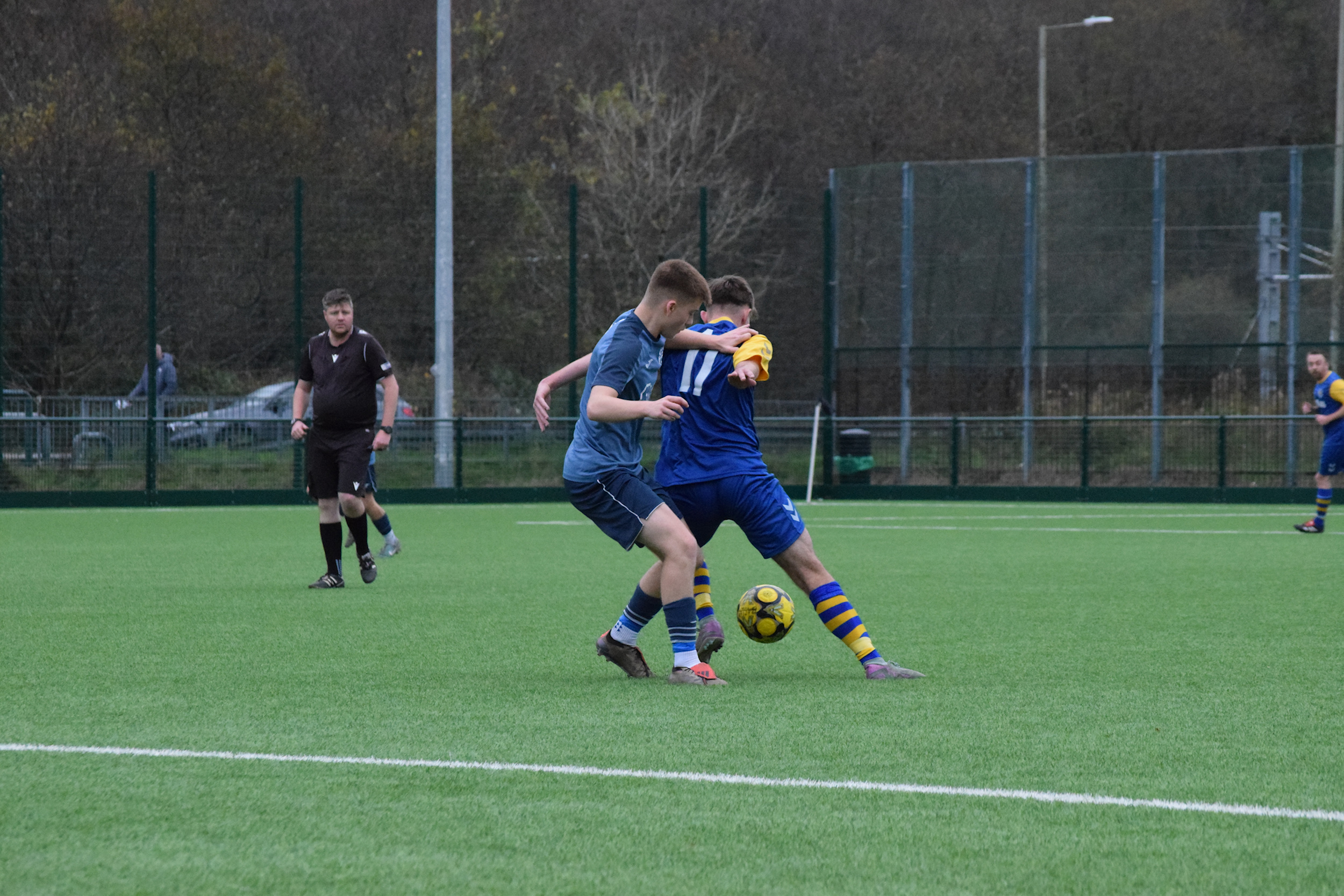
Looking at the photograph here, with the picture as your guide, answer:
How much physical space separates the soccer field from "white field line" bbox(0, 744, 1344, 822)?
0.03 metres

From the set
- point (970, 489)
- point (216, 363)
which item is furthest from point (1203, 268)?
point (216, 363)

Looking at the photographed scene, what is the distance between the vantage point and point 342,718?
240 inches

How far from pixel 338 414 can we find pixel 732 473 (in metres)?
4.94

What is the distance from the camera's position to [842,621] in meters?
7.12

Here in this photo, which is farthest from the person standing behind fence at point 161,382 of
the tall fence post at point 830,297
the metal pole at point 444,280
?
the tall fence post at point 830,297

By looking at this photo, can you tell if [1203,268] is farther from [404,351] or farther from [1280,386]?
[404,351]

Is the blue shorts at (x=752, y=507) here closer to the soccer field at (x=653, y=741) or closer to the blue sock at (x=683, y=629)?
the blue sock at (x=683, y=629)

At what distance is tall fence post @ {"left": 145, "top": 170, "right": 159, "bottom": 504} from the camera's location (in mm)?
22250

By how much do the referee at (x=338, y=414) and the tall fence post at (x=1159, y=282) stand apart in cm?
1563

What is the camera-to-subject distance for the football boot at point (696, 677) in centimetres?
694

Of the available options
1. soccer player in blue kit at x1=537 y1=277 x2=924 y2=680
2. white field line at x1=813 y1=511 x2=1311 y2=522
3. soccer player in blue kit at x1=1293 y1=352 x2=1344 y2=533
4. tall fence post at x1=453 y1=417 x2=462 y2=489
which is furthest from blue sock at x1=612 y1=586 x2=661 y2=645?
tall fence post at x1=453 y1=417 x2=462 y2=489

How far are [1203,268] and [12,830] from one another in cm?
2336

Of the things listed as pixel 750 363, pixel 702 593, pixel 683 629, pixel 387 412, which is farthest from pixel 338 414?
pixel 750 363

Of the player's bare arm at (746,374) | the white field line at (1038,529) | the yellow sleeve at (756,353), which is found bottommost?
the white field line at (1038,529)
